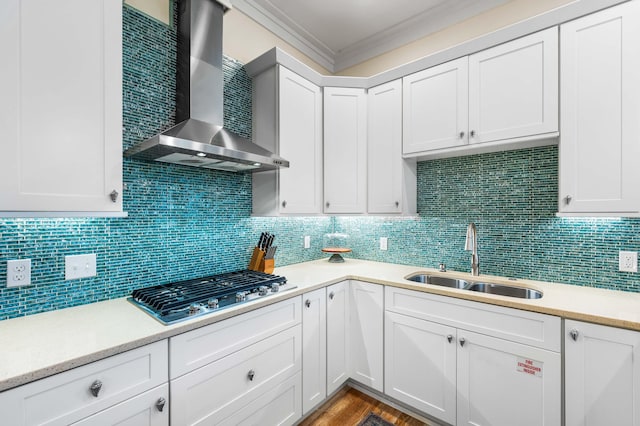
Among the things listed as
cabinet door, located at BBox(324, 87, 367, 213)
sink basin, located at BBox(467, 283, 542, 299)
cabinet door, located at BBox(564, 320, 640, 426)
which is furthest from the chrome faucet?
cabinet door, located at BBox(324, 87, 367, 213)

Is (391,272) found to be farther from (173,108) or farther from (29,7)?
(29,7)

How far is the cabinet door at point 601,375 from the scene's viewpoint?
4.28 feet

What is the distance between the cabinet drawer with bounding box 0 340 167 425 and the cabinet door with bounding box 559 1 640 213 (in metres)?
2.27

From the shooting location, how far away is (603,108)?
160 cm

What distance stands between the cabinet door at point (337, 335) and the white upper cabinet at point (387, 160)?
784 millimetres

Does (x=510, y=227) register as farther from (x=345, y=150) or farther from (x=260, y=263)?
(x=260, y=263)

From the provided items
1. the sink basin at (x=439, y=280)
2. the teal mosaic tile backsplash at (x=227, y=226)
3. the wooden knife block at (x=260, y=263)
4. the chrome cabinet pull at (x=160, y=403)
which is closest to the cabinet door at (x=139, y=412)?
the chrome cabinet pull at (x=160, y=403)

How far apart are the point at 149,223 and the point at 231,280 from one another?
→ 1.97ft

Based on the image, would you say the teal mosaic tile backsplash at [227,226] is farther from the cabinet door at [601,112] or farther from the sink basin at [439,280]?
the cabinet door at [601,112]

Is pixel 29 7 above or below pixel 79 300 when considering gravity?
above

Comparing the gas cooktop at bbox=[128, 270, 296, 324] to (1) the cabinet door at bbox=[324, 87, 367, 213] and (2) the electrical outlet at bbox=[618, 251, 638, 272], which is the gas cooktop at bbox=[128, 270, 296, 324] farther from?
(2) the electrical outlet at bbox=[618, 251, 638, 272]

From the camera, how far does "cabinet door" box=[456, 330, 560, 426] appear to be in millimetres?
1493

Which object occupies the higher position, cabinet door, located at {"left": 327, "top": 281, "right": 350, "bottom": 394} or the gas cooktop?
the gas cooktop

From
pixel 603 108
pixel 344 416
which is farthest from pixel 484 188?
pixel 344 416
